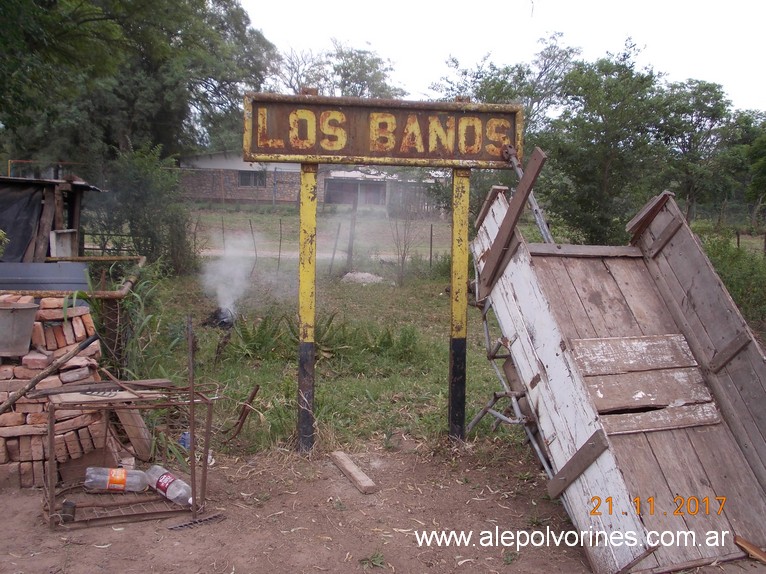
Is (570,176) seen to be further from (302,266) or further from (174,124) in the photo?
(174,124)

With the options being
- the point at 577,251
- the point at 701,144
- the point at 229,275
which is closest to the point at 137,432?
the point at 577,251

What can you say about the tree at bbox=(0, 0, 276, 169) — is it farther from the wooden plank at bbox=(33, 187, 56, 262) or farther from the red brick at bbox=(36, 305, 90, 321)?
the red brick at bbox=(36, 305, 90, 321)

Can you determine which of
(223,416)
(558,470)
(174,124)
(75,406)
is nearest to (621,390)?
(558,470)

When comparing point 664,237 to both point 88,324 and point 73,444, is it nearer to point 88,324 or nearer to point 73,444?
point 88,324

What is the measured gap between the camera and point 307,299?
189 inches

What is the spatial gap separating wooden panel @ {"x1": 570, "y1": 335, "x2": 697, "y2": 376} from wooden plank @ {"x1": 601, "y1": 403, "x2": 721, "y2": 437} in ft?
0.84

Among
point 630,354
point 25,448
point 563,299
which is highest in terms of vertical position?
point 563,299

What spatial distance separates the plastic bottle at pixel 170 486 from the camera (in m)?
3.98

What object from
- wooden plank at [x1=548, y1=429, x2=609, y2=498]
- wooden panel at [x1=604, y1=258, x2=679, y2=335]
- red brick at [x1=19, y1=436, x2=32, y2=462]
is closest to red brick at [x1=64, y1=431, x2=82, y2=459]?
red brick at [x1=19, y1=436, x2=32, y2=462]

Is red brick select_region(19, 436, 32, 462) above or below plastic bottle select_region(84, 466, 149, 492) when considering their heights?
above

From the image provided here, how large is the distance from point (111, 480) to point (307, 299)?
176cm

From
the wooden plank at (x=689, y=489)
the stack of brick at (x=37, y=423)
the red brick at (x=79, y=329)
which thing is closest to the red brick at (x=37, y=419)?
the stack of brick at (x=37, y=423)

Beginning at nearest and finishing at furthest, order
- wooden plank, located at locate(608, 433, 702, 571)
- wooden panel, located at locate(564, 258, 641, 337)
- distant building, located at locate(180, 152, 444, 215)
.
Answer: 1. wooden plank, located at locate(608, 433, 702, 571)
2. wooden panel, located at locate(564, 258, 641, 337)
3. distant building, located at locate(180, 152, 444, 215)

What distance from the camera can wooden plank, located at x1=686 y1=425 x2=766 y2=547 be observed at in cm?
319
